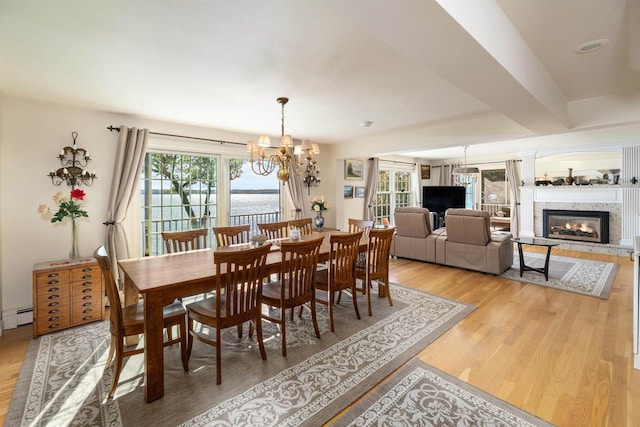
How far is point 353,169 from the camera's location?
260 inches

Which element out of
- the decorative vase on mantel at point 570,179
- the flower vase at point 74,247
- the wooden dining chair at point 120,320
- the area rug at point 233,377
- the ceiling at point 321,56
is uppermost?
the ceiling at point 321,56

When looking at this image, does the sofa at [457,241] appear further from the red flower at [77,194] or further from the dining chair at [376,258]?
the red flower at [77,194]

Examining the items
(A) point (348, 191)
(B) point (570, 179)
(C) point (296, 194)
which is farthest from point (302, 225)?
(B) point (570, 179)

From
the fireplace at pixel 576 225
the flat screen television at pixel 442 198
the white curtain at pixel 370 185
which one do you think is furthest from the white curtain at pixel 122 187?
the fireplace at pixel 576 225

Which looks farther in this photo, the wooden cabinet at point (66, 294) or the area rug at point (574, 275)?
the area rug at point (574, 275)

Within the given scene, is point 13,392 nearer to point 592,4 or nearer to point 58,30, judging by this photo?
point 58,30

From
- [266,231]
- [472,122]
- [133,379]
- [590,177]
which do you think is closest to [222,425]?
[133,379]

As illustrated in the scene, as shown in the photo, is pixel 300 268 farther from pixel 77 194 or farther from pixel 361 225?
pixel 77 194

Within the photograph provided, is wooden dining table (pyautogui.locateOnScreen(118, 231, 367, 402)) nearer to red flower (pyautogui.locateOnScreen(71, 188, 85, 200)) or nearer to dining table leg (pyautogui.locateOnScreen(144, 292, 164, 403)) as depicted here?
dining table leg (pyautogui.locateOnScreen(144, 292, 164, 403))

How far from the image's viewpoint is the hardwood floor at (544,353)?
1869mm

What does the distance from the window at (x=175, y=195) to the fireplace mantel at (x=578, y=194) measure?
775 cm

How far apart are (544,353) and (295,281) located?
2261 mm

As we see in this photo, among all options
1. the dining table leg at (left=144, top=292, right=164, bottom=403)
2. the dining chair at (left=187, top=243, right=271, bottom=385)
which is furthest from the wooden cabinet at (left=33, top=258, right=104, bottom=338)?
the dining table leg at (left=144, top=292, right=164, bottom=403)

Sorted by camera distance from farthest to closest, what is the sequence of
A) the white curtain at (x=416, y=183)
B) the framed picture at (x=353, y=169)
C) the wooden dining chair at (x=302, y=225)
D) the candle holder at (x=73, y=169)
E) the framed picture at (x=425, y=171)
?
the framed picture at (x=425, y=171), the white curtain at (x=416, y=183), the framed picture at (x=353, y=169), the wooden dining chair at (x=302, y=225), the candle holder at (x=73, y=169)
